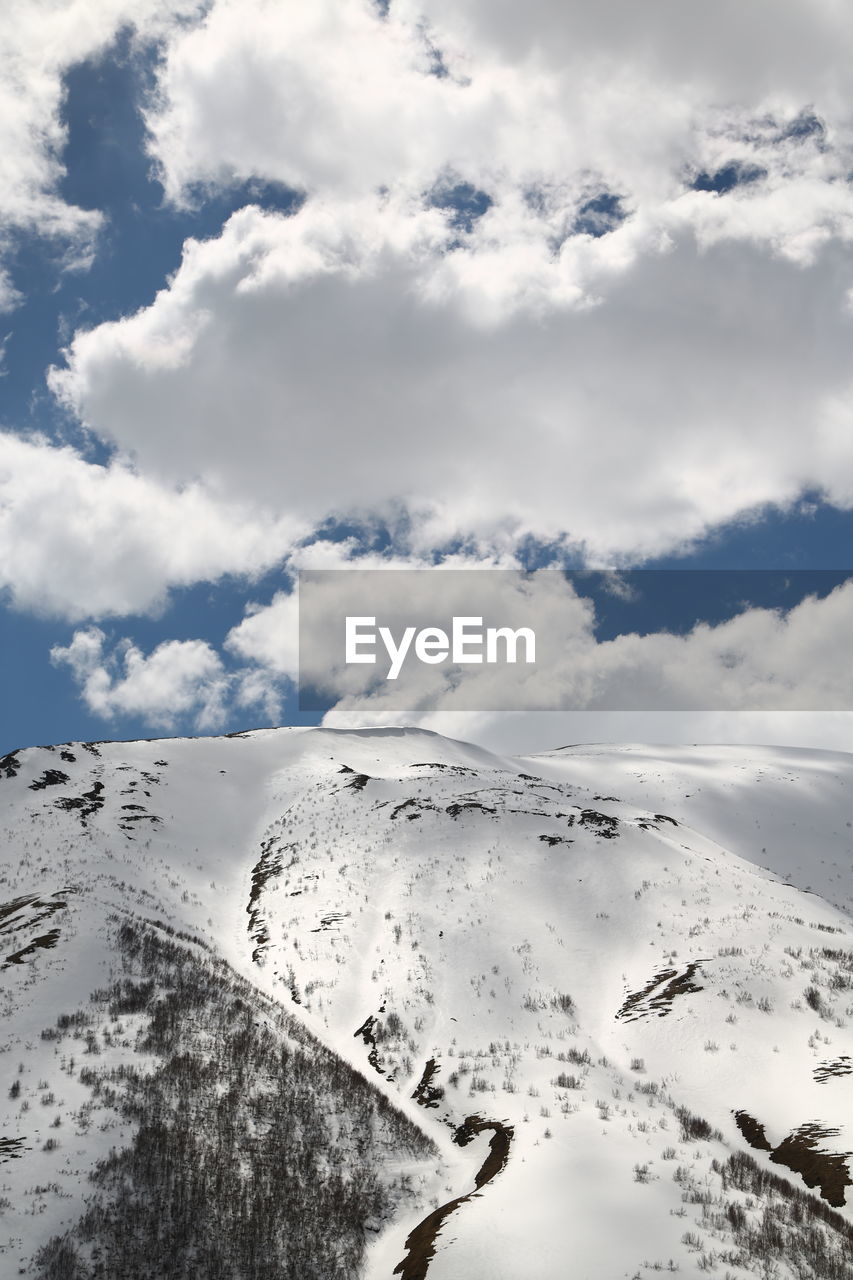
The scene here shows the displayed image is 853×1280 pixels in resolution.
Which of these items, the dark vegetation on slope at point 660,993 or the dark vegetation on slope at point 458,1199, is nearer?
the dark vegetation on slope at point 458,1199

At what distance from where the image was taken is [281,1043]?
20.5 meters

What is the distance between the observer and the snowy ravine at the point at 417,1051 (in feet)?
40.6

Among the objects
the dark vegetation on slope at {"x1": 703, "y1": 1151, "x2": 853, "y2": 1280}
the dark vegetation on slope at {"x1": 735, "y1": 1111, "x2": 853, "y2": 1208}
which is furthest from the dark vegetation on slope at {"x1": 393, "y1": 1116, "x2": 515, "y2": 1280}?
the dark vegetation on slope at {"x1": 735, "y1": 1111, "x2": 853, "y2": 1208}

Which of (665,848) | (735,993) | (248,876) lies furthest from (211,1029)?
(665,848)

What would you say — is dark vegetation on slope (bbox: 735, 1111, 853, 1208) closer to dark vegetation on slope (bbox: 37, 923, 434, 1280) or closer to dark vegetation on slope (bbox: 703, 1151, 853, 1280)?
dark vegetation on slope (bbox: 703, 1151, 853, 1280)

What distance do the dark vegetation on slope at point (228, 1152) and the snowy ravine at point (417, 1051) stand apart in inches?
2.5

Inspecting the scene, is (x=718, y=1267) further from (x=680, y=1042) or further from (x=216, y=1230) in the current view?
(x=680, y=1042)

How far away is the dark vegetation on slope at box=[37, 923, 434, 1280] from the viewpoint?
39.6 ft

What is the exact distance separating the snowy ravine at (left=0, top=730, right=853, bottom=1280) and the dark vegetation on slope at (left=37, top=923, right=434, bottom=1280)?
63 millimetres

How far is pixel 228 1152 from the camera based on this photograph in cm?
1491

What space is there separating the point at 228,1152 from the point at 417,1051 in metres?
8.81

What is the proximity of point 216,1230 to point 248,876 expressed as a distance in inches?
1182

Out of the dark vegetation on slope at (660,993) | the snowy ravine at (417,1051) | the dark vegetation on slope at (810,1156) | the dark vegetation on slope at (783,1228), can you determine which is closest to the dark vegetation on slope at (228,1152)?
the snowy ravine at (417,1051)

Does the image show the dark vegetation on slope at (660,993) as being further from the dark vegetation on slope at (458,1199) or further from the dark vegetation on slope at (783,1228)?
the dark vegetation on slope at (783,1228)
